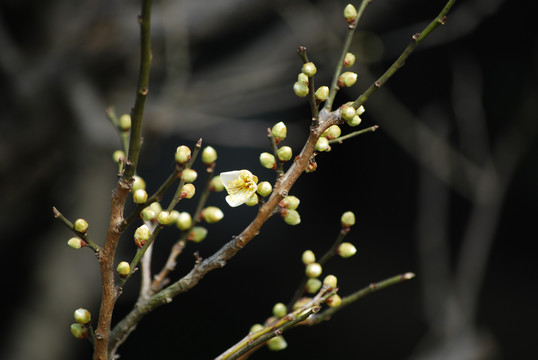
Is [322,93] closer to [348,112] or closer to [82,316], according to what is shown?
[348,112]

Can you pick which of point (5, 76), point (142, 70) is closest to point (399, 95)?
point (5, 76)

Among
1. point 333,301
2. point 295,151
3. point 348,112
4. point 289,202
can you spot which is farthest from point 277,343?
point 295,151

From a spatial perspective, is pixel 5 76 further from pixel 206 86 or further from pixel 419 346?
pixel 419 346

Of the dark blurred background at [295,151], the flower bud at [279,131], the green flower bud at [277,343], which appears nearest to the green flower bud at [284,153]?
the flower bud at [279,131]

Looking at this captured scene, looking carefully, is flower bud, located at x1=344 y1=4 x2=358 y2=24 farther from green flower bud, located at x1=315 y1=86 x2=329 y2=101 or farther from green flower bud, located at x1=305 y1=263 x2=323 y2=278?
green flower bud, located at x1=305 y1=263 x2=323 y2=278

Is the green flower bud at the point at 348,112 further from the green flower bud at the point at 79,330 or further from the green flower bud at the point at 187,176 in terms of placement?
the green flower bud at the point at 79,330
